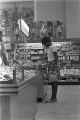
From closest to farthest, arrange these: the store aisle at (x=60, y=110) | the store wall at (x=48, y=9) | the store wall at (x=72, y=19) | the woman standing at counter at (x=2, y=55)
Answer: the woman standing at counter at (x=2, y=55)
the store aisle at (x=60, y=110)
the store wall at (x=48, y=9)
the store wall at (x=72, y=19)

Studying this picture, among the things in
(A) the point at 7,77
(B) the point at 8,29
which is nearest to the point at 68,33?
(B) the point at 8,29

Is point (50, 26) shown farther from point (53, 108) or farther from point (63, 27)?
point (53, 108)

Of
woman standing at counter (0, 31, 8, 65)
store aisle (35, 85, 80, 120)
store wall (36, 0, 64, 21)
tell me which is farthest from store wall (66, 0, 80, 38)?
woman standing at counter (0, 31, 8, 65)

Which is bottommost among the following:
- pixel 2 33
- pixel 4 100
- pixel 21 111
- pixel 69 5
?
pixel 21 111

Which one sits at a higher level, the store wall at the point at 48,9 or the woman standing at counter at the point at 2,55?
the store wall at the point at 48,9

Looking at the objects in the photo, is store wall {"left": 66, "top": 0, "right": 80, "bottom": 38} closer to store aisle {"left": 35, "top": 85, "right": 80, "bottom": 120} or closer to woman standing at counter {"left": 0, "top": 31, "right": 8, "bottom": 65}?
store aisle {"left": 35, "top": 85, "right": 80, "bottom": 120}

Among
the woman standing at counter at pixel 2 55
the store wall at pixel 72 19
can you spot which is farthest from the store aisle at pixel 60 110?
the store wall at pixel 72 19

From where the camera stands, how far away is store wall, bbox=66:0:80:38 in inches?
474

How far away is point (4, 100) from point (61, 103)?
405 centimetres

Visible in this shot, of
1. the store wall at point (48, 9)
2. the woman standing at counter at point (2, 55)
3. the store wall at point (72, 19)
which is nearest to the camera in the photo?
the woman standing at counter at point (2, 55)

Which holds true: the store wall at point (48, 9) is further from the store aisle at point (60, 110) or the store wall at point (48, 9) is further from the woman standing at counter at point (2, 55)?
the woman standing at counter at point (2, 55)

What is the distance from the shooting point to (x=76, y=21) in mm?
12211

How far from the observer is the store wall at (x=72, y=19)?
39.5ft

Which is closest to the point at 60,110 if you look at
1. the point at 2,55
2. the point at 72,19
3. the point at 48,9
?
the point at 2,55
